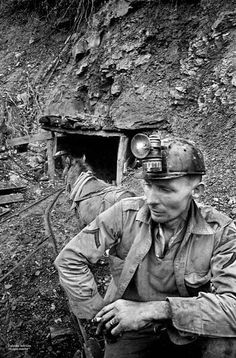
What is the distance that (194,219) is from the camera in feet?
8.85

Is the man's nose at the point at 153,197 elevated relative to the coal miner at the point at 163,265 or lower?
elevated

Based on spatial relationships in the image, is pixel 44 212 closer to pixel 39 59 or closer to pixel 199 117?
pixel 199 117

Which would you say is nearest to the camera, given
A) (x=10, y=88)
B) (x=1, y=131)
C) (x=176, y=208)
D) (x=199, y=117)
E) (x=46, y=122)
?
(x=176, y=208)

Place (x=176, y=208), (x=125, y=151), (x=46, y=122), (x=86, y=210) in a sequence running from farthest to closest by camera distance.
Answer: (x=46, y=122), (x=125, y=151), (x=86, y=210), (x=176, y=208)

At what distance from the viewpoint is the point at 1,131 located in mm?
9875

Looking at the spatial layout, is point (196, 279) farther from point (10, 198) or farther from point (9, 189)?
point (9, 189)

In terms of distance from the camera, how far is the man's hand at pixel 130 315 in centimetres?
243

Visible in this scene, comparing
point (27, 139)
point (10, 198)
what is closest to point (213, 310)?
point (10, 198)

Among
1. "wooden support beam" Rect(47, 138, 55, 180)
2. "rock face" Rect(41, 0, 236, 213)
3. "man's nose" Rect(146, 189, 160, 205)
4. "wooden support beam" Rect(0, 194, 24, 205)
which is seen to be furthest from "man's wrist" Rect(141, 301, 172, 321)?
"wooden support beam" Rect(47, 138, 55, 180)

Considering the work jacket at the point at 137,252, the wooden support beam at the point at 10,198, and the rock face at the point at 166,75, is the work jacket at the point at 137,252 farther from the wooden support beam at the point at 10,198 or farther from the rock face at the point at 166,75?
the wooden support beam at the point at 10,198

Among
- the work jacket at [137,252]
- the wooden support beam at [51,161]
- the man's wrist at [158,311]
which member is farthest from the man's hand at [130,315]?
the wooden support beam at [51,161]

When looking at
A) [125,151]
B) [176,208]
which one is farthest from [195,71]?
[176,208]

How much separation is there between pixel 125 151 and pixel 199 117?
1.36m

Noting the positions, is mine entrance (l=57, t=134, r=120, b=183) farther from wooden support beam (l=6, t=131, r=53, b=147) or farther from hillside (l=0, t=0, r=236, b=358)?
wooden support beam (l=6, t=131, r=53, b=147)
